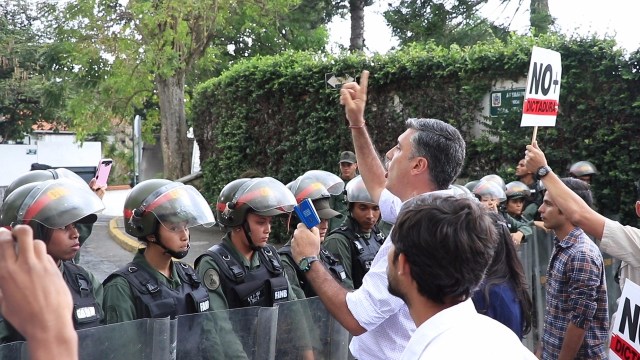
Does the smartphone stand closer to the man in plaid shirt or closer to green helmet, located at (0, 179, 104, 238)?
green helmet, located at (0, 179, 104, 238)

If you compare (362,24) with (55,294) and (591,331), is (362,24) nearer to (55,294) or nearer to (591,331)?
(591,331)

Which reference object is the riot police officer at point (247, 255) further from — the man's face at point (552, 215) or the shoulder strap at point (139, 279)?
the man's face at point (552, 215)

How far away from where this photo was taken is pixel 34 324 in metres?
1.30

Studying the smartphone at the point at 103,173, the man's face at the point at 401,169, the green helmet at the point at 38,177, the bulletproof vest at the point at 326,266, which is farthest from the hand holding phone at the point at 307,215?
the smartphone at the point at 103,173

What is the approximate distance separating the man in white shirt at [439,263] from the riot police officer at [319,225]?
5.56 ft

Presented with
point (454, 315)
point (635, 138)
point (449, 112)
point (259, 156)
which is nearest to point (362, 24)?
point (259, 156)

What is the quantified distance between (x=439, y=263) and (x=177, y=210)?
2016mm

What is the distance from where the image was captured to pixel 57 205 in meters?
3.28

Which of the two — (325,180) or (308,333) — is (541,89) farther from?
(308,333)

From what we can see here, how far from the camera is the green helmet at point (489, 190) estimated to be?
7.05 metres

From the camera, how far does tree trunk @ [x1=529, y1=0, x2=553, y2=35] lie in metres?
16.5

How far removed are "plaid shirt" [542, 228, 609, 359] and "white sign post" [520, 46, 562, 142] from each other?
123 centimetres

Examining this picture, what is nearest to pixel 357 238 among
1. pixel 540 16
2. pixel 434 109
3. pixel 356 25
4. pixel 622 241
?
pixel 622 241

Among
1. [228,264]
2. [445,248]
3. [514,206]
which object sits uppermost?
[445,248]
